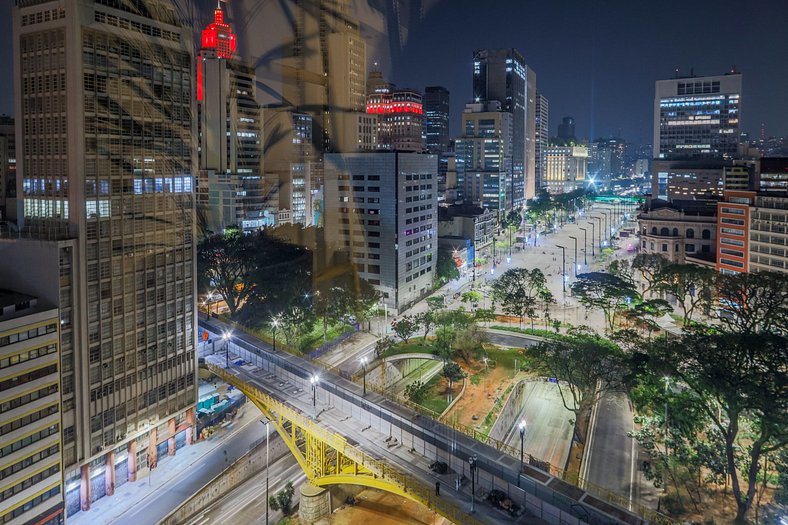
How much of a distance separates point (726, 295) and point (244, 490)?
1356 centimetres

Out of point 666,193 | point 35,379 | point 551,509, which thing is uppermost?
point 666,193

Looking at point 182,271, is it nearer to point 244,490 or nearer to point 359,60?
point 244,490

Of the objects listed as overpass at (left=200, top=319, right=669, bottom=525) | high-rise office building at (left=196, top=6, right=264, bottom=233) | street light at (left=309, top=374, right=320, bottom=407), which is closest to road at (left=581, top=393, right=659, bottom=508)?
overpass at (left=200, top=319, right=669, bottom=525)

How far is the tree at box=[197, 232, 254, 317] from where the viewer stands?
719 inches

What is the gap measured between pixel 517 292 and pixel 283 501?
12.6m

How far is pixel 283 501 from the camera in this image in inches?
392

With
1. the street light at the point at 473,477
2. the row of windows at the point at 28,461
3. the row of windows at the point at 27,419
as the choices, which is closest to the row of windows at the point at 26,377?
the row of windows at the point at 27,419

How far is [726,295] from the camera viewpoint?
1577 centimetres

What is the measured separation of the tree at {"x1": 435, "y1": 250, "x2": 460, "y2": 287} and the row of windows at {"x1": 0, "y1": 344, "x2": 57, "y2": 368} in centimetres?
1704

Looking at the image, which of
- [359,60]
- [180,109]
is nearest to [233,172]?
[359,60]

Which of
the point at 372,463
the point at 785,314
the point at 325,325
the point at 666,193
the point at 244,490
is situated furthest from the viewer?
the point at 666,193

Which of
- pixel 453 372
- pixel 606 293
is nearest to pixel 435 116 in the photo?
pixel 606 293

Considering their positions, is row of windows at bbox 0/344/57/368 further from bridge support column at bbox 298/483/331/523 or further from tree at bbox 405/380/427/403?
tree at bbox 405/380/427/403

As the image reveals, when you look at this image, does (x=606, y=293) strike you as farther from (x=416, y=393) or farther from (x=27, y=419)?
(x=27, y=419)
